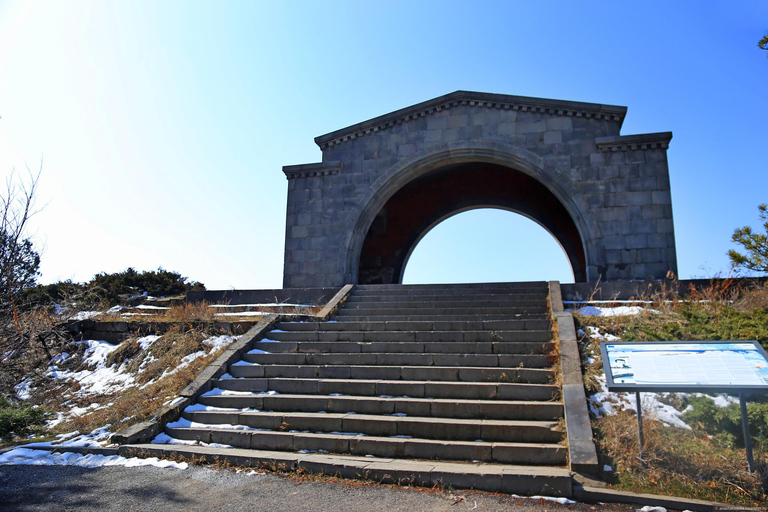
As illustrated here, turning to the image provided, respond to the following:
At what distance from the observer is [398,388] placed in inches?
275

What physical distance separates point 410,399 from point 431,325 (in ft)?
7.50

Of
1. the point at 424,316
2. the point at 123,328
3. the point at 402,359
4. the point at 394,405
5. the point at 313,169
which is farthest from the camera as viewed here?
the point at 313,169

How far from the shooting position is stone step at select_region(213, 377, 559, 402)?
6523 millimetres

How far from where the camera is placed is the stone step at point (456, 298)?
10.0 m

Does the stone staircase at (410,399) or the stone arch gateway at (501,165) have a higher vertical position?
the stone arch gateway at (501,165)

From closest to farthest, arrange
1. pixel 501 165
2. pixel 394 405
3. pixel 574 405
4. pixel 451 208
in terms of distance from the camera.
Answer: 1. pixel 574 405
2. pixel 394 405
3. pixel 501 165
4. pixel 451 208

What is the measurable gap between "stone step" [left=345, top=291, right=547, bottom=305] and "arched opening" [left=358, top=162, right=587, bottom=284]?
8.29 m

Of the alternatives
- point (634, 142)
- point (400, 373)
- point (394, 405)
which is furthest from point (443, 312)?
point (634, 142)

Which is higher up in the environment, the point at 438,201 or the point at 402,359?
the point at 438,201

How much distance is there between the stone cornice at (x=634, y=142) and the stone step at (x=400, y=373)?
898 cm

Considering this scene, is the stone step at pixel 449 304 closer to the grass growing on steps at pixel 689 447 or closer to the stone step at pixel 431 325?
the stone step at pixel 431 325

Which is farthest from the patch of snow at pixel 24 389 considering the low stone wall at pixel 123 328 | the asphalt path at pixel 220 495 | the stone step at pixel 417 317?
the stone step at pixel 417 317

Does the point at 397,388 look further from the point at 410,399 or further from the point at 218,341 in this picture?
the point at 218,341

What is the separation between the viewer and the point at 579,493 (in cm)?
473
